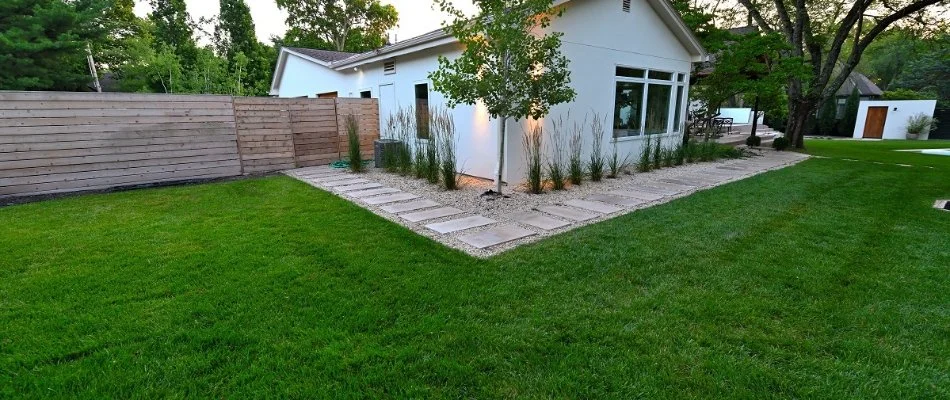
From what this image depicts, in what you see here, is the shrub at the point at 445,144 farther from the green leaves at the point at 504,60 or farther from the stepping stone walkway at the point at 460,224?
the stepping stone walkway at the point at 460,224

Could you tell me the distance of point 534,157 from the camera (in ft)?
19.6

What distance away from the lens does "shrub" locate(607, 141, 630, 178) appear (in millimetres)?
7004

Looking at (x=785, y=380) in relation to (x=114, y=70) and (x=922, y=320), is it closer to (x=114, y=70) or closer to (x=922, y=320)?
(x=922, y=320)

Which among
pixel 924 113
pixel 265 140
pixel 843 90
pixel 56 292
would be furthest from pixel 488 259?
pixel 843 90

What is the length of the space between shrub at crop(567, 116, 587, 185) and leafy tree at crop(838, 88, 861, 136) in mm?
20043

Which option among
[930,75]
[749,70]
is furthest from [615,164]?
[930,75]

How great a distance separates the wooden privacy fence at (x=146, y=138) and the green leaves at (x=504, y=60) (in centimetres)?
403

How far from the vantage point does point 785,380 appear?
71.3 inches

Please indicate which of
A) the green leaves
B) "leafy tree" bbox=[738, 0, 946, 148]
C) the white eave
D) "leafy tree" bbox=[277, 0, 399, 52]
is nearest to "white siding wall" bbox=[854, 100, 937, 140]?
"leafy tree" bbox=[738, 0, 946, 148]

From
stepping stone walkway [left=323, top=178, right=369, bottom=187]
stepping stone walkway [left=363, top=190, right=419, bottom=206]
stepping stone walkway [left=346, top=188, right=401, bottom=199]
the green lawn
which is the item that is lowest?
the green lawn

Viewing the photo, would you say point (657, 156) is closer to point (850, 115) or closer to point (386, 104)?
point (386, 104)

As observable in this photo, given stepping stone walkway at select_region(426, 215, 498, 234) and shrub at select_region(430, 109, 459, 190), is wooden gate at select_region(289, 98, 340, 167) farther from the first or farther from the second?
stepping stone walkway at select_region(426, 215, 498, 234)

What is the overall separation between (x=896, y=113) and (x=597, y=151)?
20.4m

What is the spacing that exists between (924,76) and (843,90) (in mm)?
7616
